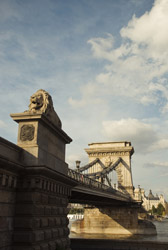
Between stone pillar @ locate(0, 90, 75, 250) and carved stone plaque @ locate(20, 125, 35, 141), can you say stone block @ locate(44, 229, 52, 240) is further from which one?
carved stone plaque @ locate(20, 125, 35, 141)

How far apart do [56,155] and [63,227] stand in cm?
361

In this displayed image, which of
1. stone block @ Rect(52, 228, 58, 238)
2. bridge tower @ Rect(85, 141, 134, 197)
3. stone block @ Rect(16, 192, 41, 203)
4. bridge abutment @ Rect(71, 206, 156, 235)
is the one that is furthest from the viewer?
bridge tower @ Rect(85, 141, 134, 197)

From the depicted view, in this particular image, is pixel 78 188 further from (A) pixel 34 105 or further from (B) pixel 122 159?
(B) pixel 122 159

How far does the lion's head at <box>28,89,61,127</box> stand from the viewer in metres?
13.2

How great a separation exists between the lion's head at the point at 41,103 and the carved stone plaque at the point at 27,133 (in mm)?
781

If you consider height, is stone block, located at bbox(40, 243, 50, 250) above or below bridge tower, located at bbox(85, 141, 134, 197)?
below

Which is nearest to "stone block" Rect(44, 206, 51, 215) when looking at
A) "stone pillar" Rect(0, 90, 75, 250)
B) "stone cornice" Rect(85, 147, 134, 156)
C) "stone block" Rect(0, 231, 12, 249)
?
"stone pillar" Rect(0, 90, 75, 250)

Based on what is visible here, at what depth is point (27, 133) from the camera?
1252cm

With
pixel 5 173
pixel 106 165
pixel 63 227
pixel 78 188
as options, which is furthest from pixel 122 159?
pixel 5 173

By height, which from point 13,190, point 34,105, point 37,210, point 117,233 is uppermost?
point 34,105

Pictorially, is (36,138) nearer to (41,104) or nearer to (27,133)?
(27,133)

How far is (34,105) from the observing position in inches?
520

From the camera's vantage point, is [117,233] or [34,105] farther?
[117,233]

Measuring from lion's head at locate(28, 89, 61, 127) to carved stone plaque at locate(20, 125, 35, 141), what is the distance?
0.78 metres
